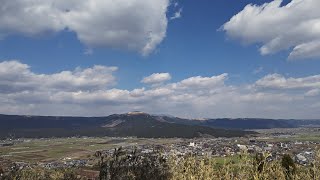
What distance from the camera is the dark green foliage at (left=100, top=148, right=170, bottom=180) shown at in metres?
50.5

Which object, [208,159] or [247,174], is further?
[208,159]

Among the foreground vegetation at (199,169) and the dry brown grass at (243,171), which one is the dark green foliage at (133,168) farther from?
the dry brown grass at (243,171)

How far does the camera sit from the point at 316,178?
2234cm

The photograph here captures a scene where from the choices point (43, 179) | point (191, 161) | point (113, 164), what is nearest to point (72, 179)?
point (43, 179)

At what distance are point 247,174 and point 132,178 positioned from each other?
2890 cm

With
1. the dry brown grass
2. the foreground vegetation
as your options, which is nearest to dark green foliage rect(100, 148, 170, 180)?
the foreground vegetation

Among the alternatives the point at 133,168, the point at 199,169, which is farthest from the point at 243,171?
the point at 133,168

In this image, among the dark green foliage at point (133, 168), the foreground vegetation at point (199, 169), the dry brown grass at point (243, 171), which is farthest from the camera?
the dark green foliage at point (133, 168)

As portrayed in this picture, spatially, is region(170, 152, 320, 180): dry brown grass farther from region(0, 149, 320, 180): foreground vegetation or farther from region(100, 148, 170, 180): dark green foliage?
region(100, 148, 170, 180): dark green foliage

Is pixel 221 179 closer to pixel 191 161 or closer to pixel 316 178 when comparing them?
pixel 191 161

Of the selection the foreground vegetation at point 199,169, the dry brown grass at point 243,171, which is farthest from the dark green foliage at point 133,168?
the dry brown grass at point 243,171

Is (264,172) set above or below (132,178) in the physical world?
above

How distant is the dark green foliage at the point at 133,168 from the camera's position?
50.5 metres

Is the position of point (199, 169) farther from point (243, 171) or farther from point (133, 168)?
point (133, 168)
